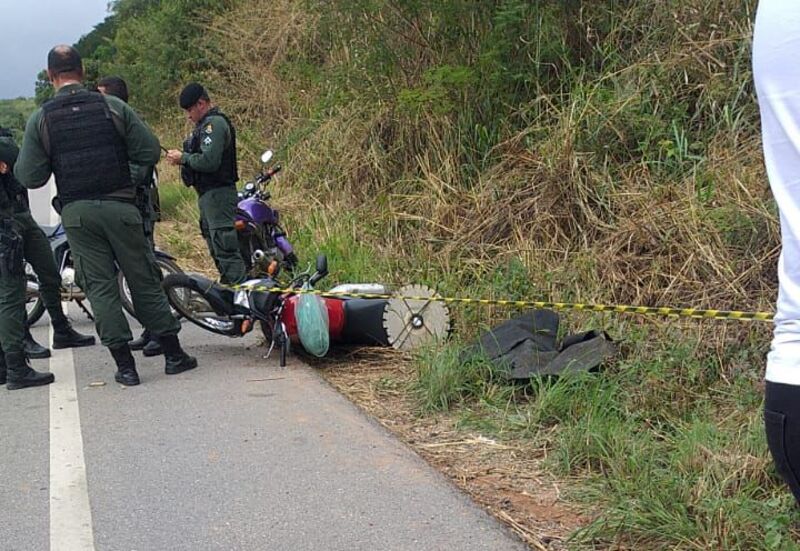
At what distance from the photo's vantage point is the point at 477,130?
26.0ft

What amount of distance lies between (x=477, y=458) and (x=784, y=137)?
9.63ft

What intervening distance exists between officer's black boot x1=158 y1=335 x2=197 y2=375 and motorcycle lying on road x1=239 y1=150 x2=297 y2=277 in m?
1.45

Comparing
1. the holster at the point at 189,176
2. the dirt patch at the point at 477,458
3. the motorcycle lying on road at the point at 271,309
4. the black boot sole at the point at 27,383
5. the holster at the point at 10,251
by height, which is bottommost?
the black boot sole at the point at 27,383

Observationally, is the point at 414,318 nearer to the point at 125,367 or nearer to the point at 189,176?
the point at 125,367

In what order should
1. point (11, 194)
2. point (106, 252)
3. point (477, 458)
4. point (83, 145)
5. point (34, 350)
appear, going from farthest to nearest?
1. point (34, 350)
2. point (11, 194)
3. point (106, 252)
4. point (83, 145)
5. point (477, 458)

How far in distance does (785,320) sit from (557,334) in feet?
12.0

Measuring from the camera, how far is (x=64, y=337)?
22.5 ft

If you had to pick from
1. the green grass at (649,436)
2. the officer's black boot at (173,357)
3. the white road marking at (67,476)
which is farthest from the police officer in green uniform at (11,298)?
the green grass at (649,436)

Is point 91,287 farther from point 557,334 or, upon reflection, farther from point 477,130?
point 477,130

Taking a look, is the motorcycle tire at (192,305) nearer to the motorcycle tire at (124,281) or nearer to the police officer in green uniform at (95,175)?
the police officer in green uniform at (95,175)

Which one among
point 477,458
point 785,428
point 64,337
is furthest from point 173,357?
point 785,428

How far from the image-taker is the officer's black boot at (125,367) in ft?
18.8

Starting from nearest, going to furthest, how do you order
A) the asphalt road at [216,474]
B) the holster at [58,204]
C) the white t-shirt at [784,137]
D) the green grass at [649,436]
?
1. the white t-shirt at [784,137]
2. the green grass at [649,436]
3. the asphalt road at [216,474]
4. the holster at [58,204]

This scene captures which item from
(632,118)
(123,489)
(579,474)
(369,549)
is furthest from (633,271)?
(123,489)
